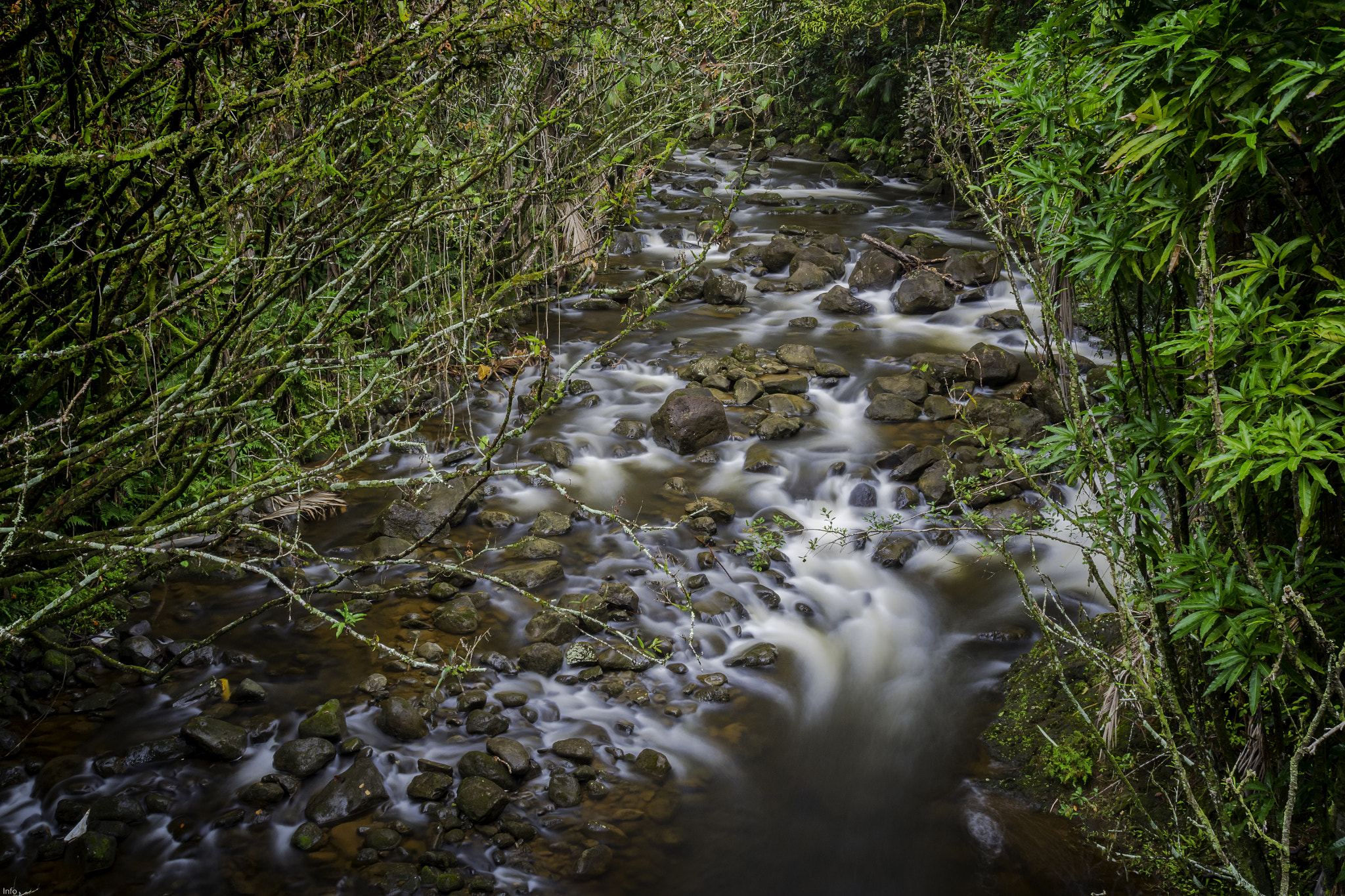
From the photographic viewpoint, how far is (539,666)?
5.30m

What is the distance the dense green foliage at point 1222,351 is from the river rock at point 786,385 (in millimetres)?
5963

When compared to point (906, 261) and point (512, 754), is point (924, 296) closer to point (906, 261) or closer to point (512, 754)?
point (906, 261)

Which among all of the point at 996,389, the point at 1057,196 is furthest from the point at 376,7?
the point at 996,389

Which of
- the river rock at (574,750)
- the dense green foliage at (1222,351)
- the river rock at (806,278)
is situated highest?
the dense green foliage at (1222,351)

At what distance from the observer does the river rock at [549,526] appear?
22.4 feet

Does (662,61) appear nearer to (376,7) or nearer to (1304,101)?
(376,7)

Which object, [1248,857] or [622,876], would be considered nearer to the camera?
[1248,857]

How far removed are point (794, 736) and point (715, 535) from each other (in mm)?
2054

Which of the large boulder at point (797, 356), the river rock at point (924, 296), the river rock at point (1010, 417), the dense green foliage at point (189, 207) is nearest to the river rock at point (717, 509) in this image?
the river rock at point (1010, 417)

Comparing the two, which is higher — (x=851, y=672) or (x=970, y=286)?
(x=970, y=286)

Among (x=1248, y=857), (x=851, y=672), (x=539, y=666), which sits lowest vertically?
(x=851, y=672)

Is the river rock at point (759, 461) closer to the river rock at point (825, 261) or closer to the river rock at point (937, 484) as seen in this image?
the river rock at point (937, 484)

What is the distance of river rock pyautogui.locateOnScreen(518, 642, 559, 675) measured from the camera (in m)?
5.31

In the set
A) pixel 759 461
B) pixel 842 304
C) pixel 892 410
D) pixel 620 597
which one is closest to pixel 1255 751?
pixel 620 597
